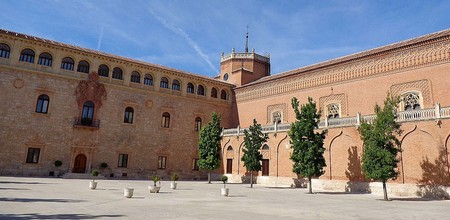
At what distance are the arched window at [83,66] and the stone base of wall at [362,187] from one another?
18119 mm

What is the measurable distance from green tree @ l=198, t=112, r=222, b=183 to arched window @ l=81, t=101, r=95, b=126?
32.4 ft

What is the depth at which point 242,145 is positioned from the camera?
29922mm

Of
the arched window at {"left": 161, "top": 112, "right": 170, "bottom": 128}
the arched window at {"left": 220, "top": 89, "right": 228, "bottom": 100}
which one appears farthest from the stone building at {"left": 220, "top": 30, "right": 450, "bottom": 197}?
the arched window at {"left": 161, "top": 112, "right": 170, "bottom": 128}

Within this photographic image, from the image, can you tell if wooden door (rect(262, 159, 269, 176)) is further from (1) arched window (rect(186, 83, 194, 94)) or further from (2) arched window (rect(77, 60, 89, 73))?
(2) arched window (rect(77, 60, 89, 73))

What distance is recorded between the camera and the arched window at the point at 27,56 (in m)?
25.0

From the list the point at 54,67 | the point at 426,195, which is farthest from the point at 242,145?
the point at 54,67

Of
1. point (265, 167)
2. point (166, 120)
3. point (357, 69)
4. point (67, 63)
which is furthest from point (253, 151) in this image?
point (67, 63)

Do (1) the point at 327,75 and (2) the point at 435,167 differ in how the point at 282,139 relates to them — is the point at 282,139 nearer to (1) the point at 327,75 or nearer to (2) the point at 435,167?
(1) the point at 327,75

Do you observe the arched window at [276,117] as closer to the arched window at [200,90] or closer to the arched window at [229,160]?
the arched window at [229,160]

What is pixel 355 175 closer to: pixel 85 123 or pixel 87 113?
pixel 85 123

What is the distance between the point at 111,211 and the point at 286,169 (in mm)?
18750

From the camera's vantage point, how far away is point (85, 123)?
26.7 metres

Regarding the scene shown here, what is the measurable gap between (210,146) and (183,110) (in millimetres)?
5930

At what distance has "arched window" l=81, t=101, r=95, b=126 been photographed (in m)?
26.7
